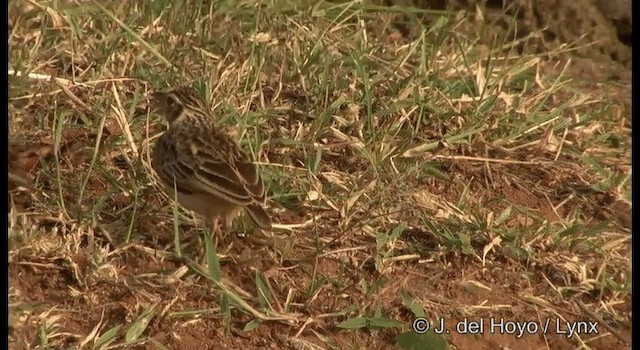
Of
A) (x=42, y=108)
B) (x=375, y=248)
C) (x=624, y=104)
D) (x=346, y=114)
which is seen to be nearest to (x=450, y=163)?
(x=346, y=114)

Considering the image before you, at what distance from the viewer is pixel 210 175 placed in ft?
19.0

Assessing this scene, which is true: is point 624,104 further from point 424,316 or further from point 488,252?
point 424,316

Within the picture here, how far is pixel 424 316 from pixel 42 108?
233cm

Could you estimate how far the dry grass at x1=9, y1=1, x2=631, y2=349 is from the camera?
18.5 feet

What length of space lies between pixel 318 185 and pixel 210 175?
0.88m

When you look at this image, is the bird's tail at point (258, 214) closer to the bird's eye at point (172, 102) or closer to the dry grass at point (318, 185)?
the dry grass at point (318, 185)

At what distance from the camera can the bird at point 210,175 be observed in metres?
5.71

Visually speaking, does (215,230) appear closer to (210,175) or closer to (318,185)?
(210,175)

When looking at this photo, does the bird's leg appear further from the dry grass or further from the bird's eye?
the bird's eye

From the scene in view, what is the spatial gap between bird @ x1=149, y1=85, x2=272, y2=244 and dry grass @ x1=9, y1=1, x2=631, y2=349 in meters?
0.17

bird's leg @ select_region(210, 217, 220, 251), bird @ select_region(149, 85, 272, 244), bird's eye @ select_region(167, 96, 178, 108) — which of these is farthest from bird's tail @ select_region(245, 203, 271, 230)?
bird's eye @ select_region(167, 96, 178, 108)

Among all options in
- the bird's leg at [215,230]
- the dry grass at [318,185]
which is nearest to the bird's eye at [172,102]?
the dry grass at [318,185]

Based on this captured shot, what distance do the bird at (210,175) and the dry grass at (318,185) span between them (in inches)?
6.7
